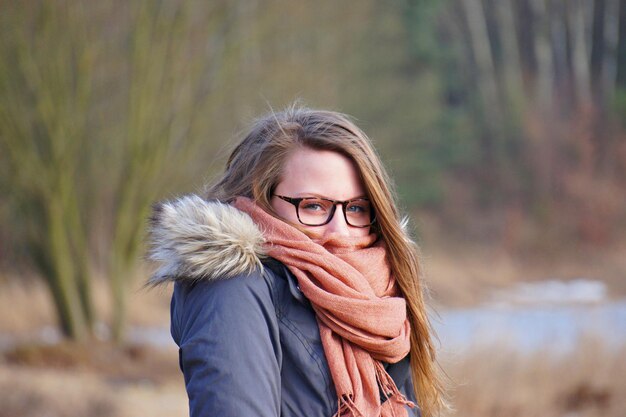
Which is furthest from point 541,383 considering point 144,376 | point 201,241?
point 201,241

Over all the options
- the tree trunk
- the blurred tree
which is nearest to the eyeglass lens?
the blurred tree

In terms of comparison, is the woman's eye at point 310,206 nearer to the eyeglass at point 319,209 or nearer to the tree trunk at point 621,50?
the eyeglass at point 319,209

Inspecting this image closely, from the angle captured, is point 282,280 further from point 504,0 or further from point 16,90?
point 504,0

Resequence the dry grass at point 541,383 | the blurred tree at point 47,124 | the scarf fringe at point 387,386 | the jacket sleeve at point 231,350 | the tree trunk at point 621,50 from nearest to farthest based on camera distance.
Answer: the jacket sleeve at point 231,350 < the scarf fringe at point 387,386 < the dry grass at point 541,383 < the blurred tree at point 47,124 < the tree trunk at point 621,50

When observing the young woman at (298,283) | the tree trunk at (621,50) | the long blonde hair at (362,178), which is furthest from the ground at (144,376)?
the tree trunk at (621,50)

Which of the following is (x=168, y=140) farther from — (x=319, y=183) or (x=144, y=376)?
(x=319, y=183)

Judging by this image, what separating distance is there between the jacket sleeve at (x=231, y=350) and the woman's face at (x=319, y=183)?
0.77ft

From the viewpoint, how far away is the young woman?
170 centimetres

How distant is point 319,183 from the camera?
1.98 metres

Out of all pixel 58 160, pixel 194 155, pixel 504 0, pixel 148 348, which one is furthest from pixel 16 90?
pixel 504 0

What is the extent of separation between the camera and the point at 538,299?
60.0 ft

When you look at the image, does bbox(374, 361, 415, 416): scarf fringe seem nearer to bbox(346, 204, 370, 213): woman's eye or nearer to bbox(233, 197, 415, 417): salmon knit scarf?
bbox(233, 197, 415, 417): salmon knit scarf

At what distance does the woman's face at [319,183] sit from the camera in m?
1.98

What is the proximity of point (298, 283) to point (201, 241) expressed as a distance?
0.21 metres
